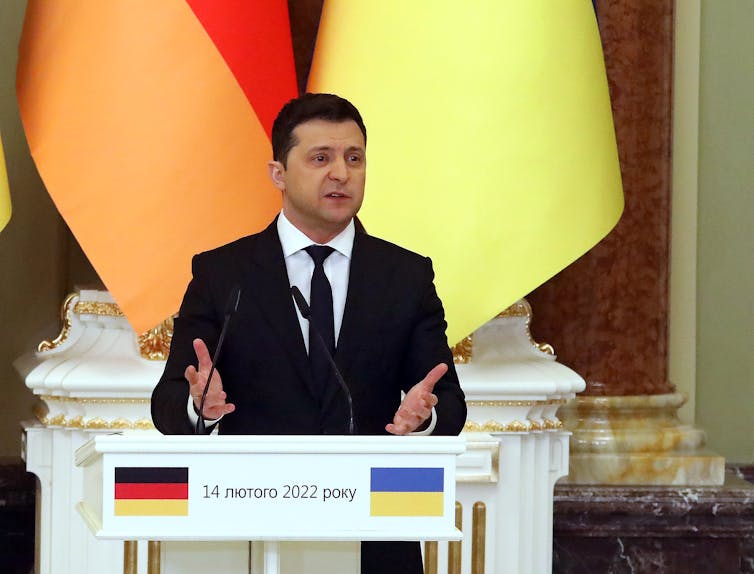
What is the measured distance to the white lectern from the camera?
68.6 inches

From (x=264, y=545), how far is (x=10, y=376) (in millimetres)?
2817

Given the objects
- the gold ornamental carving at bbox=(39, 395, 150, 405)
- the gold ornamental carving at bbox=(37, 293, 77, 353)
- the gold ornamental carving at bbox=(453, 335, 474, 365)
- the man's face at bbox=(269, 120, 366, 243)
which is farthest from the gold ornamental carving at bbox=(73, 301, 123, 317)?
the man's face at bbox=(269, 120, 366, 243)

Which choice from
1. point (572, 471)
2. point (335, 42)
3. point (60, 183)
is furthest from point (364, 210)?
point (572, 471)

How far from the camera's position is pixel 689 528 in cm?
412

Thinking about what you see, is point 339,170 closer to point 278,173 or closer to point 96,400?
point 278,173

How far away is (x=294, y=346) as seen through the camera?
2266mm

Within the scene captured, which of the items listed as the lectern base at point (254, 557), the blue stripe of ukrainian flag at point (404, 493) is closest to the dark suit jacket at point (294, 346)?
the lectern base at point (254, 557)

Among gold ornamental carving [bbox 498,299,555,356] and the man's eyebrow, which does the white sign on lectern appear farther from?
gold ornamental carving [bbox 498,299,555,356]

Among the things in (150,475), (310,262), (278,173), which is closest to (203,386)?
(150,475)

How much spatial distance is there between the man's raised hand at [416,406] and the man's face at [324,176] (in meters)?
0.40

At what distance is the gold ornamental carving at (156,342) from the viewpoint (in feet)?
12.1

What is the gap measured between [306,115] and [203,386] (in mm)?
614

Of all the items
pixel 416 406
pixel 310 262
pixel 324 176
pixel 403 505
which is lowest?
pixel 403 505

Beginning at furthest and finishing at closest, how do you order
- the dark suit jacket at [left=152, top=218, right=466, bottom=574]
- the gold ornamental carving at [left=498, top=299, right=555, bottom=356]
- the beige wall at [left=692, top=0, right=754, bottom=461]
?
1. the beige wall at [left=692, top=0, right=754, bottom=461]
2. the gold ornamental carving at [left=498, top=299, right=555, bottom=356]
3. the dark suit jacket at [left=152, top=218, right=466, bottom=574]
